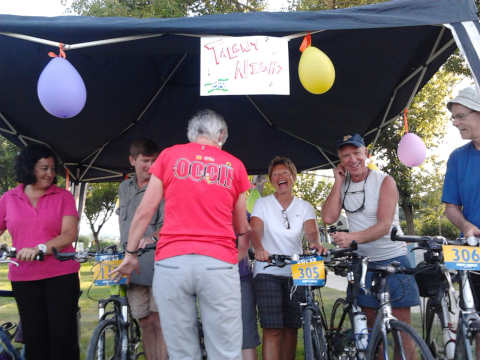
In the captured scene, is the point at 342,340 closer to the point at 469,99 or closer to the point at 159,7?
the point at 469,99

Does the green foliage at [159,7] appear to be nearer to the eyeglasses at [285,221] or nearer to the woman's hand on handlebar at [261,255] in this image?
the eyeglasses at [285,221]

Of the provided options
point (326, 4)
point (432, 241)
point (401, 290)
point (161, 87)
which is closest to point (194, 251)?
point (432, 241)

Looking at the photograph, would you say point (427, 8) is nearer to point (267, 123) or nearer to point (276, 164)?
point (276, 164)

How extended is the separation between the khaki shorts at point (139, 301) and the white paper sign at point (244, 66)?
174 cm

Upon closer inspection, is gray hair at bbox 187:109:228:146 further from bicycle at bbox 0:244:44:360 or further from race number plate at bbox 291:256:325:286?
bicycle at bbox 0:244:44:360

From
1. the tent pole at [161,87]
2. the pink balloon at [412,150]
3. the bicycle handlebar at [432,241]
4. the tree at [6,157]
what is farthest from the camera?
the tree at [6,157]

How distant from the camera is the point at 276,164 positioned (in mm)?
3869

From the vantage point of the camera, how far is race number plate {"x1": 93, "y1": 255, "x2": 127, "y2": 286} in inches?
122

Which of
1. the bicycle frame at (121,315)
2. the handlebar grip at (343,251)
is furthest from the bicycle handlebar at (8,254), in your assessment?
the handlebar grip at (343,251)

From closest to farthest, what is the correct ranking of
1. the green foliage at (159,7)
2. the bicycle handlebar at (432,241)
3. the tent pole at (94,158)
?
the bicycle handlebar at (432,241) → the tent pole at (94,158) → the green foliage at (159,7)

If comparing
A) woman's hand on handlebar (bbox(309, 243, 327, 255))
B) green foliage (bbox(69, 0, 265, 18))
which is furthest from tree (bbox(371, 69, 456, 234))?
woman's hand on handlebar (bbox(309, 243, 327, 255))

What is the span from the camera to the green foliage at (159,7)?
1102 cm

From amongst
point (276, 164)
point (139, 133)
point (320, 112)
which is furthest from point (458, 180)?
point (139, 133)

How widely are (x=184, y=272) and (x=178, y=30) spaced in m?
1.61
